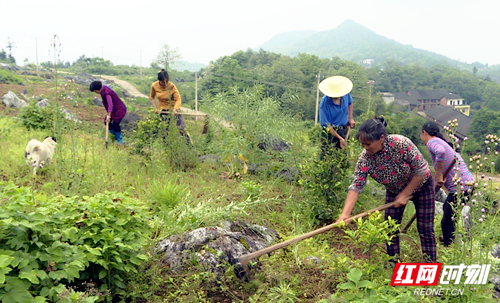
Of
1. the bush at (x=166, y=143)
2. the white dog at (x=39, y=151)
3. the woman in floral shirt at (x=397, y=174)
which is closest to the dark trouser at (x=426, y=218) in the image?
the woman in floral shirt at (x=397, y=174)

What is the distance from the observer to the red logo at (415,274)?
2.84 metres

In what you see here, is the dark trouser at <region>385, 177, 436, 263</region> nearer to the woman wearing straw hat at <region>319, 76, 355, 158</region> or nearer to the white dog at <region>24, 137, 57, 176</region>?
the woman wearing straw hat at <region>319, 76, 355, 158</region>

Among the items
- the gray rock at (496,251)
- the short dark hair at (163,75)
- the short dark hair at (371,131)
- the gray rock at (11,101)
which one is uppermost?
the short dark hair at (163,75)

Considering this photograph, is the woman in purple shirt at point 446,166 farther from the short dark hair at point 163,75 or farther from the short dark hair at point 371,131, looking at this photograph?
the short dark hair at point 163,75

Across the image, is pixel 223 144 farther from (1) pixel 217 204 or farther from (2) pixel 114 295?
(2) pixel 114 295

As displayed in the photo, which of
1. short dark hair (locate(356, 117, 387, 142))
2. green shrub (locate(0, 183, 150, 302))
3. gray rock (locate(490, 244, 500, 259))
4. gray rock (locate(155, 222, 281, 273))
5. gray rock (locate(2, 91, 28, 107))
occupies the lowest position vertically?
gray rock (locate(490, 244, 500, 259))

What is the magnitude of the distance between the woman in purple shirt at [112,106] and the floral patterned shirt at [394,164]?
557cm

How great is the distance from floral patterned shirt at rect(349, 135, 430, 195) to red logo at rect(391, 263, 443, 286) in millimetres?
804

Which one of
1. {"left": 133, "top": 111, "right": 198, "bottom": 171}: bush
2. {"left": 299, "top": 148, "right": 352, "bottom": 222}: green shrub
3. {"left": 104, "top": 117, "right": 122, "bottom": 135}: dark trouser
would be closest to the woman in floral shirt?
{"left": 299, "top": 148, "right": 352, "bottom": 222}: green shrub

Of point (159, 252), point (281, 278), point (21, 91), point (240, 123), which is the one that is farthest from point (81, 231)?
point (21, 91)

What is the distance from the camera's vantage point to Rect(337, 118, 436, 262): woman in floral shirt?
3258 millimetres

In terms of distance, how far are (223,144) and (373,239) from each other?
160 inches

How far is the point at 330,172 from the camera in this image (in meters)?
4.59

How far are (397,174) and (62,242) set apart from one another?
2.85 m
